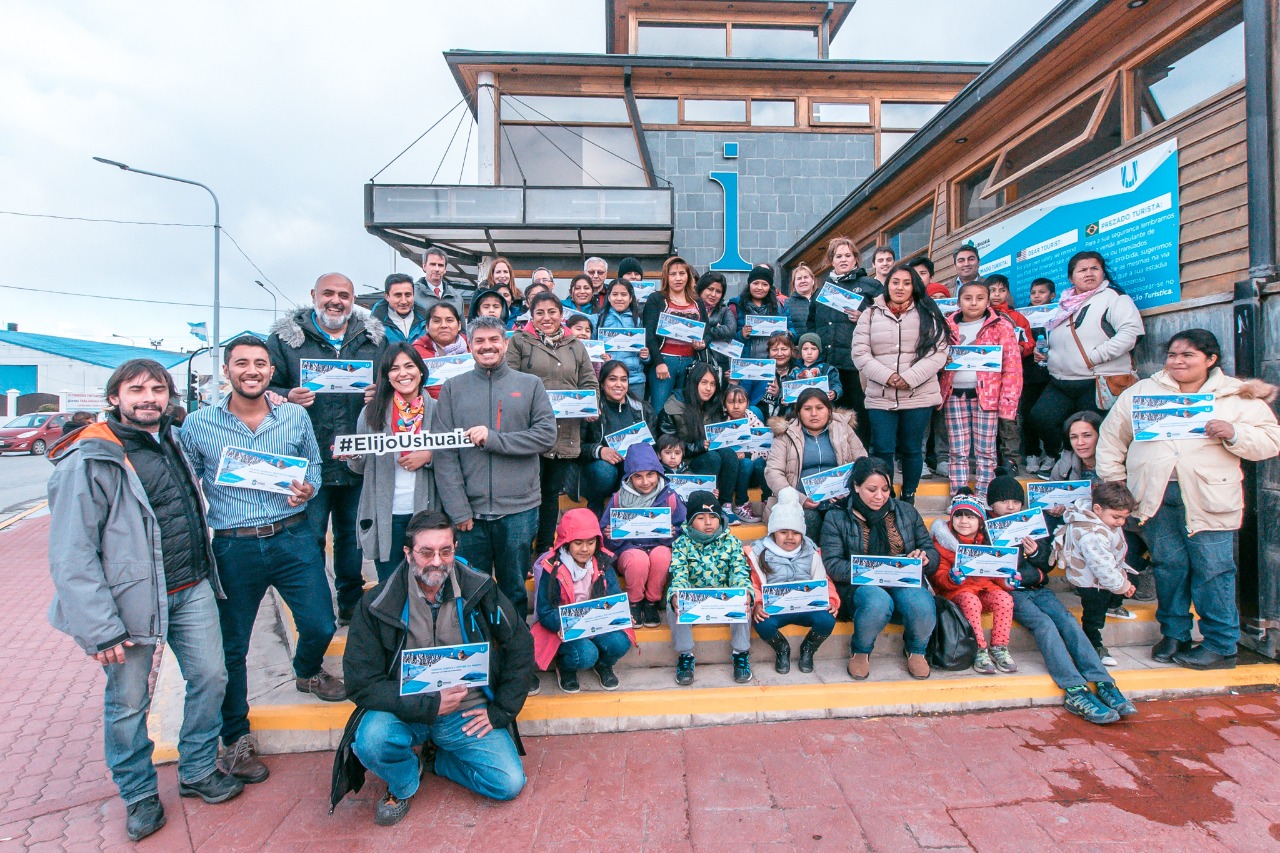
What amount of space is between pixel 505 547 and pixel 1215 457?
14.7 feet

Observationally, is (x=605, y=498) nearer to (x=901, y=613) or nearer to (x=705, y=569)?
(x=705, y=569)

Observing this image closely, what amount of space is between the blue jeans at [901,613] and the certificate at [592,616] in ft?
4.92

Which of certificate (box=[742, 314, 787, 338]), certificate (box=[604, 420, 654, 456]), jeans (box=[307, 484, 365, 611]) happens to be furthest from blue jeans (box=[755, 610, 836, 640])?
certificate (box=[742, 314, 787, 338])

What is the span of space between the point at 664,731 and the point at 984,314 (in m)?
4.32

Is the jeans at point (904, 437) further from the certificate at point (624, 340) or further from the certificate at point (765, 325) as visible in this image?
the certificate at point (624, 340)

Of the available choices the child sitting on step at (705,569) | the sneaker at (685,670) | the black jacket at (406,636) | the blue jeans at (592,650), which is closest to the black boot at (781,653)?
the child sitting on step at (705,569)

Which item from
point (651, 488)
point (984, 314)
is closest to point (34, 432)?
point (651, 488)

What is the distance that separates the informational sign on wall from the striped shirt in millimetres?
6375

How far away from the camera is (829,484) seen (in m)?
4.45

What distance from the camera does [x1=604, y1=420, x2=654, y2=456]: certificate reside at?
4.84 meters

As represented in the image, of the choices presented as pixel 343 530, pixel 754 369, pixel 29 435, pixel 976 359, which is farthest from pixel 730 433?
pixel 29 435

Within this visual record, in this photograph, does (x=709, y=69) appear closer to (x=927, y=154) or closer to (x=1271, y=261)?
(x=927, y=154)

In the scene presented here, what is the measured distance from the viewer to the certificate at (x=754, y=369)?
5727mm

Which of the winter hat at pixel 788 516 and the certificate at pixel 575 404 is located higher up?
the certificate at pixel 575 404
